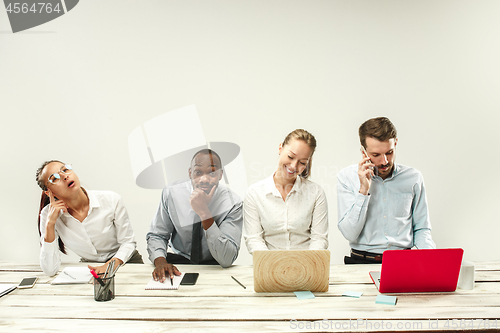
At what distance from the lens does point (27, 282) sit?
1.47 metres

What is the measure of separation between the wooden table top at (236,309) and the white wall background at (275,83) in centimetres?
148

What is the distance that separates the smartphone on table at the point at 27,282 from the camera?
143cm

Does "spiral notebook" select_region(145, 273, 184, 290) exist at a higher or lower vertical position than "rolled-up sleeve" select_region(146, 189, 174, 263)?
lower

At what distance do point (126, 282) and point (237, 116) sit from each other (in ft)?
5.41

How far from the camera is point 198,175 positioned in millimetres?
1922

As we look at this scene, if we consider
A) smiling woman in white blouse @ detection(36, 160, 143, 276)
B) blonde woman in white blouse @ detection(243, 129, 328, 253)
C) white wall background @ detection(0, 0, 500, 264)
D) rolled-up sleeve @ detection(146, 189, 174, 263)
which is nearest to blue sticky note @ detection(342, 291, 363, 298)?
blonde woman in white blouse @ detection(243, 129, 328, 253)

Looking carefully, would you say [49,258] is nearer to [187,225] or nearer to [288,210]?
[187,225]

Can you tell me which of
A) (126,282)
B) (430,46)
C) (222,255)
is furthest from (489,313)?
(430,46)

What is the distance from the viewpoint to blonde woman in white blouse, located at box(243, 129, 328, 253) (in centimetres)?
186

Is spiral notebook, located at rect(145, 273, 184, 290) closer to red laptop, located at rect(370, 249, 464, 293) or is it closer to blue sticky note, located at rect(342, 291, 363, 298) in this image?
blue sticky note, located at rect(342, 291, 363, 298)

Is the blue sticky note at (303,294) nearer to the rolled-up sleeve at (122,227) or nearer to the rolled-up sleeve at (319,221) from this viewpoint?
the rolled-up sleeve at (319,221)

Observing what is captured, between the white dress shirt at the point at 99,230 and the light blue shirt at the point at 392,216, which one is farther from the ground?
the white dress shirt at the point at 99,230

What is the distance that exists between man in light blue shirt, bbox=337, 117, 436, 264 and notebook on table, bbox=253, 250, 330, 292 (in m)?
0.67

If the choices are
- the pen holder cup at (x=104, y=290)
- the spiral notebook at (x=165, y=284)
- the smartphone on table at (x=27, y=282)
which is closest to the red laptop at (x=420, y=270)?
the spiral notebook at (x=165, y=284)
